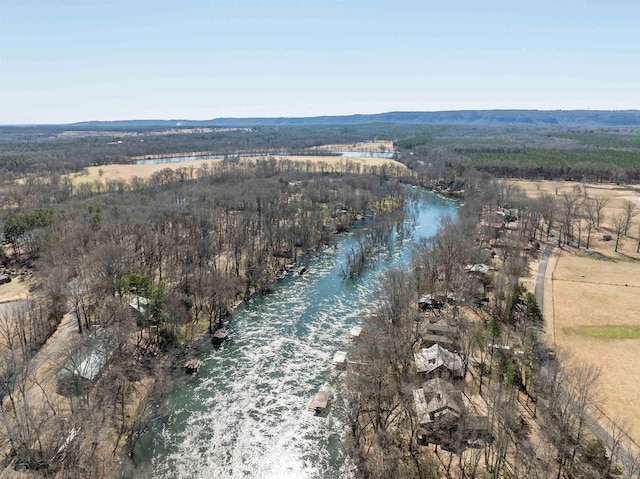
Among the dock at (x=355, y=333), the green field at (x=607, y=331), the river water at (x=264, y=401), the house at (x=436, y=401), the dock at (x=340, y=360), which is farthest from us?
the green field at (x=607, y=331)

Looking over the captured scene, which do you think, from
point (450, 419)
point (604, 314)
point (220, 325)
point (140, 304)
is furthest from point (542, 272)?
point (140, 304)

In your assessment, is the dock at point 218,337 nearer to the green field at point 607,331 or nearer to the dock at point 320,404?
the dock at point 320,404

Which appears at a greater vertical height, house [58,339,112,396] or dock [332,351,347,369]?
house [58,339,112,396]

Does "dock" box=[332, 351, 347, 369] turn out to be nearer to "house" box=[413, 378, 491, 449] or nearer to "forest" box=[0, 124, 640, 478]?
"forest" box=[0, 124, 640, 478]

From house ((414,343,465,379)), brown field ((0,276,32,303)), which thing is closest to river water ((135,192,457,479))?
house ((414,343,465,379))

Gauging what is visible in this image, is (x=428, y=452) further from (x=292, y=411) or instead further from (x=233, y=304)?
(x=233, y=304)

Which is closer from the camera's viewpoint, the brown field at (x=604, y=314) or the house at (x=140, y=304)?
the brown field at (x=604, y=314)

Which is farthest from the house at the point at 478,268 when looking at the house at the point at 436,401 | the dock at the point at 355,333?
the house at the point at 436,401

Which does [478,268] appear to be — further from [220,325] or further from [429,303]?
[220,325]

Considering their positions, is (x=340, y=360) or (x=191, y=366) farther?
(x=340, y=360)
